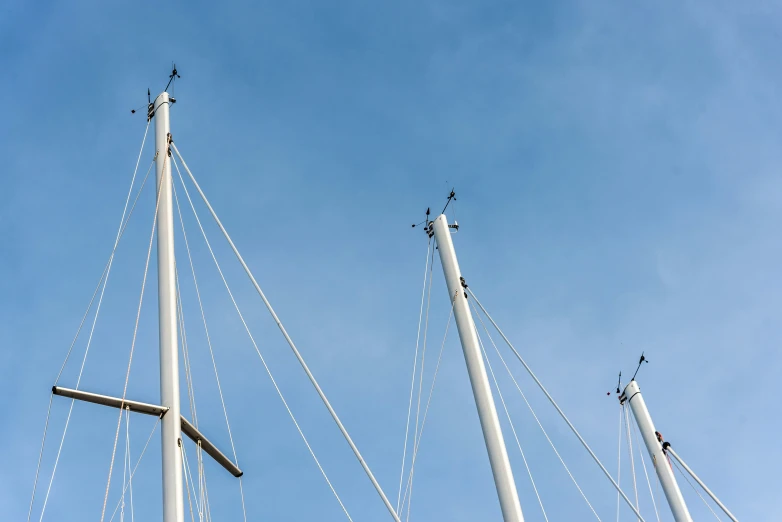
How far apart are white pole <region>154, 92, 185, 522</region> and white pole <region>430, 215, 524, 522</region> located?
6.97m

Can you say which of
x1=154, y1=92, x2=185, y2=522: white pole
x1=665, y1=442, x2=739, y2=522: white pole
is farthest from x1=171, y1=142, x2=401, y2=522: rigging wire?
x1=665, y1=442, x2=739, y2=522: white pole

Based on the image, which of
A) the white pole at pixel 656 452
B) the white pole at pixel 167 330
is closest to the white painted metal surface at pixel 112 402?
the white pole at pixel 167 330

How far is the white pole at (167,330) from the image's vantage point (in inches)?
617

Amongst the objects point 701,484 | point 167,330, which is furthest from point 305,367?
point 701,484

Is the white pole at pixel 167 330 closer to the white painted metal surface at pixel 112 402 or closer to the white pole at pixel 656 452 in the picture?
the white painted metal surface at pixel 112 402

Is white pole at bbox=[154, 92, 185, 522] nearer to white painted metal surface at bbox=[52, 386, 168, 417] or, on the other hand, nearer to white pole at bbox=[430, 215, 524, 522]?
white painted metal surface at bbox=[52, 386, 168, 417]

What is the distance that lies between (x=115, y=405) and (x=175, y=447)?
1711 mm

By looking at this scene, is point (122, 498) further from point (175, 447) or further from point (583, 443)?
point (583, 443)

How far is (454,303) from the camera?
2420 centimetres

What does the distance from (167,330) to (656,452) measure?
20.2 metres

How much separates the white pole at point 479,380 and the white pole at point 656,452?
11.3 metres

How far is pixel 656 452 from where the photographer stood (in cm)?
3225

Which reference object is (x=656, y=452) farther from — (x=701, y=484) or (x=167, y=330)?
(x=167, y=330)

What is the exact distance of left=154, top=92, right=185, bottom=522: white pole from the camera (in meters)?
15.7
